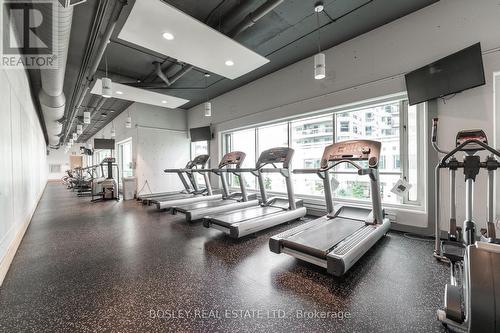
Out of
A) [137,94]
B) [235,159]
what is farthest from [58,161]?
[235,159]

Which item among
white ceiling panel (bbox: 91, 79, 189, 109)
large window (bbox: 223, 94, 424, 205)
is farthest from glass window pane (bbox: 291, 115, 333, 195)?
white ceiling panel (bbox: 91, 79, 189, 109)

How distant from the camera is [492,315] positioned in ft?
3.33

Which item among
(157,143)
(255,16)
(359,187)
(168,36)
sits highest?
(255,16)

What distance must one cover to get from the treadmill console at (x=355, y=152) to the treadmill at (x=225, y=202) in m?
1.79

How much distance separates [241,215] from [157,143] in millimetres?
5413

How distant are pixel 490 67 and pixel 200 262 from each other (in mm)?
4275

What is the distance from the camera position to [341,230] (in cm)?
286

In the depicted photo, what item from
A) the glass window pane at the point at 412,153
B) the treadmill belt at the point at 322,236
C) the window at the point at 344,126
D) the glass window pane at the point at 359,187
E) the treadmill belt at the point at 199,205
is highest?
the window at the point at 344,126

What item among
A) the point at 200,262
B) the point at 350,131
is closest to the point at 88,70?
the point at 200,262

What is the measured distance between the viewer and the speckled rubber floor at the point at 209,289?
5.04ft

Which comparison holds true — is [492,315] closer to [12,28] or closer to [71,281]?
[71,281]

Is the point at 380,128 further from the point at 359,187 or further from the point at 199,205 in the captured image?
the point at 199,205

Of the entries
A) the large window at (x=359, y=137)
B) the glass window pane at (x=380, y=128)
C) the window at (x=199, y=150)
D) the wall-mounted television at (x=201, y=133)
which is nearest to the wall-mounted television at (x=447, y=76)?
the large window at (x=359, y=137)

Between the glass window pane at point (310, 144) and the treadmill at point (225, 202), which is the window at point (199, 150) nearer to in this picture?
the treadmill at point (225, 202)
